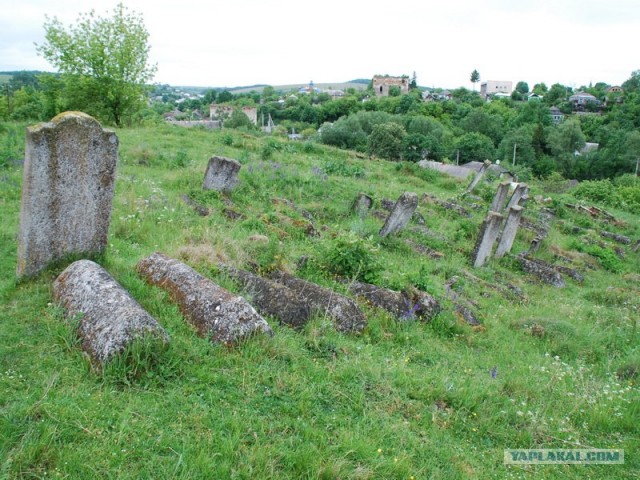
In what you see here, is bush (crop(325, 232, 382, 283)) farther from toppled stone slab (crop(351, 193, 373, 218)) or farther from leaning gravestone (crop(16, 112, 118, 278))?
toppled stone slab (crop(351, 193, 373, 218))

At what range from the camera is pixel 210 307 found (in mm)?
4715

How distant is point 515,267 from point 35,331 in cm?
1031

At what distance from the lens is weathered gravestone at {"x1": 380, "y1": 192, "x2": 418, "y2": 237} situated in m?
10.7

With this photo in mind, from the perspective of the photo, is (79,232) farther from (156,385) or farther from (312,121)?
(312,121)

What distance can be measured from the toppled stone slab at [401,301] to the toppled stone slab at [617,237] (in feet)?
42.6

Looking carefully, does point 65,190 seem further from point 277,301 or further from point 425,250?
point 425,250

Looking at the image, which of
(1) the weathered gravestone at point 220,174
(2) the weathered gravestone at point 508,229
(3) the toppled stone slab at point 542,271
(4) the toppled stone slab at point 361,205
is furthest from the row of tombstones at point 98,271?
(2) the weathered gravestone at point 508,229

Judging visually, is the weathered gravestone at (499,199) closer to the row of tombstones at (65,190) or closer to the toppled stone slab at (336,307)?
the toppled stone slab at (336,307)

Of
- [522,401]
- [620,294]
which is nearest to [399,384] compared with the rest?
[522,401]

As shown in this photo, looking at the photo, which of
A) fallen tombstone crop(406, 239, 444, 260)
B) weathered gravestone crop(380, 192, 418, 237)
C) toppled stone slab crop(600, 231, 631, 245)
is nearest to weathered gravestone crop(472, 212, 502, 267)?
fallen tombstone crop(406, 239, 444, 260)

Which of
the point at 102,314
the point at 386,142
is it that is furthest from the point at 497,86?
the point at 102,314

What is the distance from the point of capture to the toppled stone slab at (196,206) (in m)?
9.62

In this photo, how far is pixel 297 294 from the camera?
572 cm

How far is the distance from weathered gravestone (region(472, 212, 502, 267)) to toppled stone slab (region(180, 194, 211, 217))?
20.7 ft
